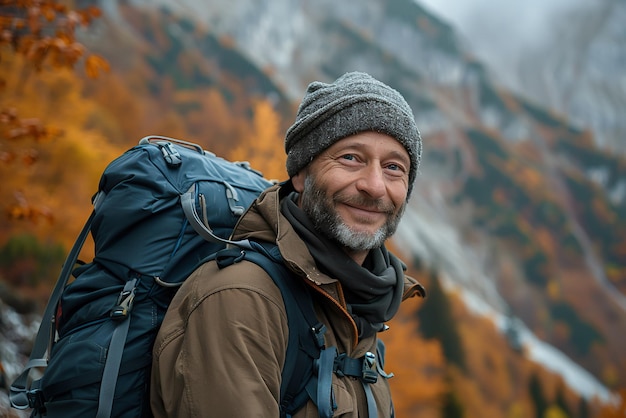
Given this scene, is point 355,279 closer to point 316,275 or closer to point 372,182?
point 316,275

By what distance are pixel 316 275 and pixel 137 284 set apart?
0.68 meters

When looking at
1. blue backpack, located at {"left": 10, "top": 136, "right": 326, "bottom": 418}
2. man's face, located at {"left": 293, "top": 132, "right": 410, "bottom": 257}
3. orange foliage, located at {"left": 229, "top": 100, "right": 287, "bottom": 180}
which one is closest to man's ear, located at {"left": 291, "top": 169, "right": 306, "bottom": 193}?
man's face, located at {"left": 293, "top": 132, "right": 410, "bottom": 257}

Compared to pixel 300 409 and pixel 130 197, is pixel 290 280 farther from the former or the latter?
pixel 130 197

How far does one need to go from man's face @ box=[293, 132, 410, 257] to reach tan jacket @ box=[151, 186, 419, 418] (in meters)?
0.21

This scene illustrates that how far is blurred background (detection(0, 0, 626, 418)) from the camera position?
15134 mm

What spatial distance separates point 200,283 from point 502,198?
247ft

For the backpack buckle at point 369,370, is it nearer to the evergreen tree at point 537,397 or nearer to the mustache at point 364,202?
the mustache at point 364,202

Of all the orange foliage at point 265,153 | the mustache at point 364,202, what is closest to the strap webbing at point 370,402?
the mustache at point 364,202

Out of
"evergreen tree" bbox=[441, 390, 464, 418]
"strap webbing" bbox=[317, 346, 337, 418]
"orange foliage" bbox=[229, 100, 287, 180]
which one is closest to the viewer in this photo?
"strap webbing" bbox=[317, 346, 337, 418]

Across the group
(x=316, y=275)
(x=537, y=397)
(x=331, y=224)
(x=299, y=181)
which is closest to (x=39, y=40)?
(x=299, y=181)

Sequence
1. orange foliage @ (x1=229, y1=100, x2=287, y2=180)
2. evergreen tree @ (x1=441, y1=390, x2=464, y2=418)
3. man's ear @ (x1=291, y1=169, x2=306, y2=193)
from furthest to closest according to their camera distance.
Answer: evergreen tree @ (x1=441, y1=390, x2=464, y2=418)
orange foliage @ (x1=229, y1=100, x2=287, y2=180)
man's ear @ (x1=291, y1=169, x2=306, y2=193)

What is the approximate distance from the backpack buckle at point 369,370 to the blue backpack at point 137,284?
0.85 ft

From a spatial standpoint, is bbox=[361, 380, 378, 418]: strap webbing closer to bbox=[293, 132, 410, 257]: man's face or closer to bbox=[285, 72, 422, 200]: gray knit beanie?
bbox=[293, 132, 410, 257]: man's face

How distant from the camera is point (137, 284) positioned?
1970 mm
